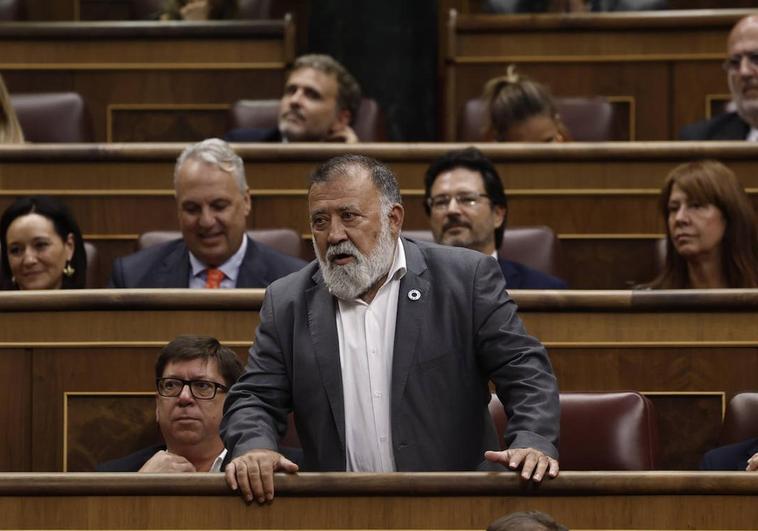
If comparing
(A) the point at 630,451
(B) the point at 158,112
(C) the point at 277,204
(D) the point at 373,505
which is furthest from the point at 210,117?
(D) the point at 373,505

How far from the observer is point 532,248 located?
1.94m

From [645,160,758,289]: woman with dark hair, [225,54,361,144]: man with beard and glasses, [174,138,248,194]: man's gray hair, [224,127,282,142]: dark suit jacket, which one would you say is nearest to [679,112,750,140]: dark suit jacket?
[645,160,758,289]: woman with dark hair

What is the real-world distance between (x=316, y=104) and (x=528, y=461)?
3.81 ft

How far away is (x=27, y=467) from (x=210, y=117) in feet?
3.45

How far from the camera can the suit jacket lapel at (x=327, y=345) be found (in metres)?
1.32

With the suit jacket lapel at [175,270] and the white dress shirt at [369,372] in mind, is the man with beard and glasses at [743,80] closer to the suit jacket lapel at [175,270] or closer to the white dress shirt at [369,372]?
the suit jacket lapel at [175,270]

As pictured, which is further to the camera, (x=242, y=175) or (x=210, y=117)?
(x=210, y=117)

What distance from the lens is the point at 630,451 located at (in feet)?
4.74

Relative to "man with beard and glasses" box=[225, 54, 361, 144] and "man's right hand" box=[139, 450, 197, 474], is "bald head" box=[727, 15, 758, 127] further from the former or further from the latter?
"man's right hand" box=[139, 450, 197, 474]

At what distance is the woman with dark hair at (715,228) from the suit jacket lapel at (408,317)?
1.81 feet

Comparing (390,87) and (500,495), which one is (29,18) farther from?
(500,495)

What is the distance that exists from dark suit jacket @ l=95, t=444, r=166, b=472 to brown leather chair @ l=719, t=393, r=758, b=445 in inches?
22.2

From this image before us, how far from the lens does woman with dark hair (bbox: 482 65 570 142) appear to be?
218cm

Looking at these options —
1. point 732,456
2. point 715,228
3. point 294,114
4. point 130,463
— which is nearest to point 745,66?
point 715,228
